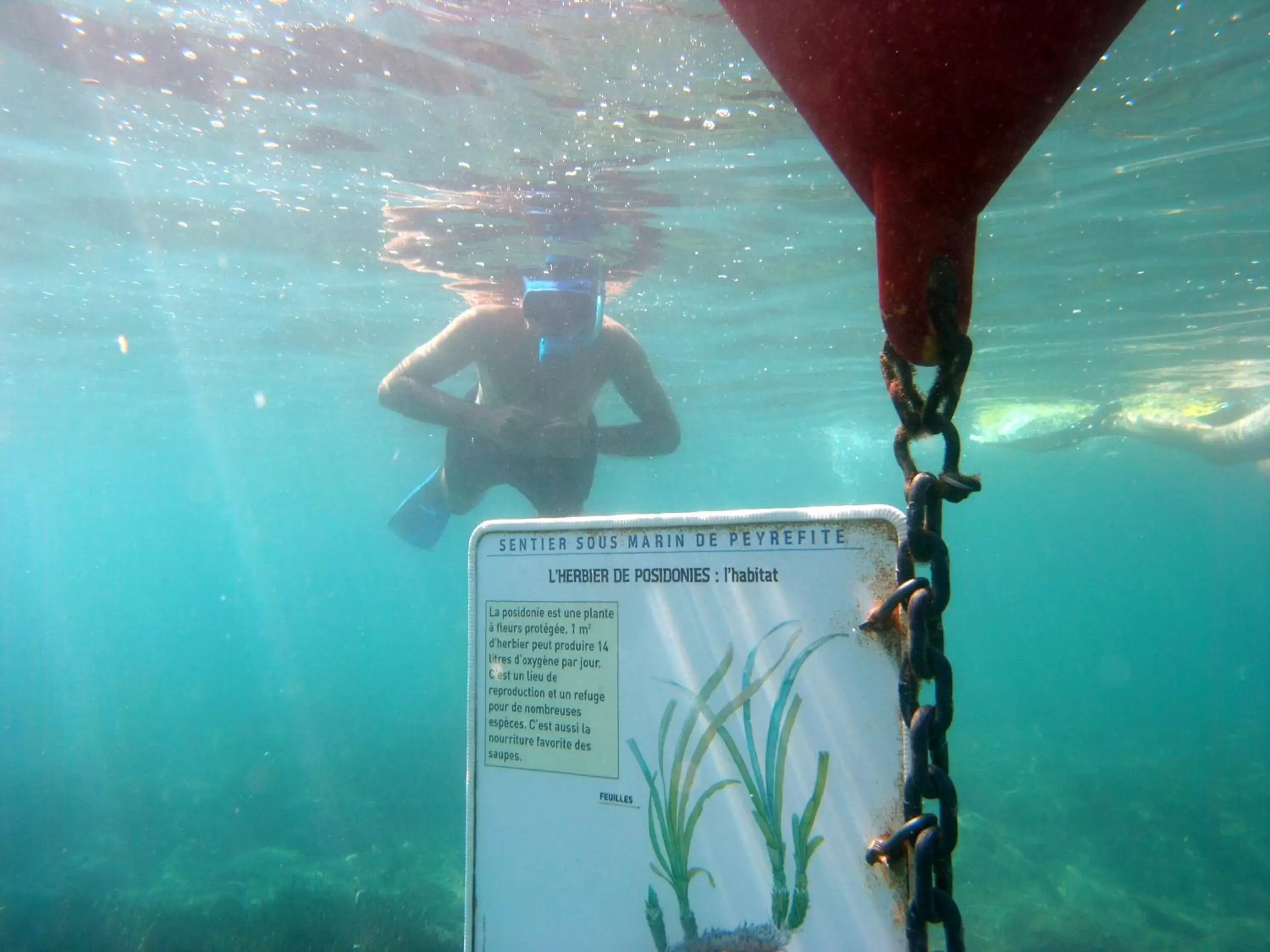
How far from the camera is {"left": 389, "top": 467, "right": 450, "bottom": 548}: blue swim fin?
8172 millimetres

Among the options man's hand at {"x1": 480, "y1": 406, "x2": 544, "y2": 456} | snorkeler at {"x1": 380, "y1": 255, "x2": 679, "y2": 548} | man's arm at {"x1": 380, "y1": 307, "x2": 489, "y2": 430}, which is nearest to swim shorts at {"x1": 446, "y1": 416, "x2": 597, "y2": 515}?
snorkeler at {"x1": 380, "y1": 255, "x2": 679, "y2": 548}

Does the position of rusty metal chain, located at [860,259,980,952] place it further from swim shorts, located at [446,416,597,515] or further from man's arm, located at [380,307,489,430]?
man's arm, located at [380,307,489,430]

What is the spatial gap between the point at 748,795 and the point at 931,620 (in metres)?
0.59

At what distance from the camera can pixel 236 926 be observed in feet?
38.6

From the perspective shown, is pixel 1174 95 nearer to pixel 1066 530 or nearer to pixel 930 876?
pixel 930 876

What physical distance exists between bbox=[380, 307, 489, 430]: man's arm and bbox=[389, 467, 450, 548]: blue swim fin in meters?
1.39

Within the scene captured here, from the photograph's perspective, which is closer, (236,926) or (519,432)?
(519,432)

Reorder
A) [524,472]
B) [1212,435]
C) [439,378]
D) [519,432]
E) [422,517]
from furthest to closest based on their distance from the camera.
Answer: [1212,435]
[422,517]
[439,378]
[524,472]
[519,432]

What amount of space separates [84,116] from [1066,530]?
12756cm

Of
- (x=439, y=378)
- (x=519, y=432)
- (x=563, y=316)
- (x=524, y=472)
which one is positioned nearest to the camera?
(x=519, y=432)

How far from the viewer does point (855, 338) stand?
20.4 meters

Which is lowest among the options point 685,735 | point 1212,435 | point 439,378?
point 685,735

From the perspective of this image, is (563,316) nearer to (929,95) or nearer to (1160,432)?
(929,95)

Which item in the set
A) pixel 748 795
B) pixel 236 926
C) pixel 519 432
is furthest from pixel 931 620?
pixel 236 926
